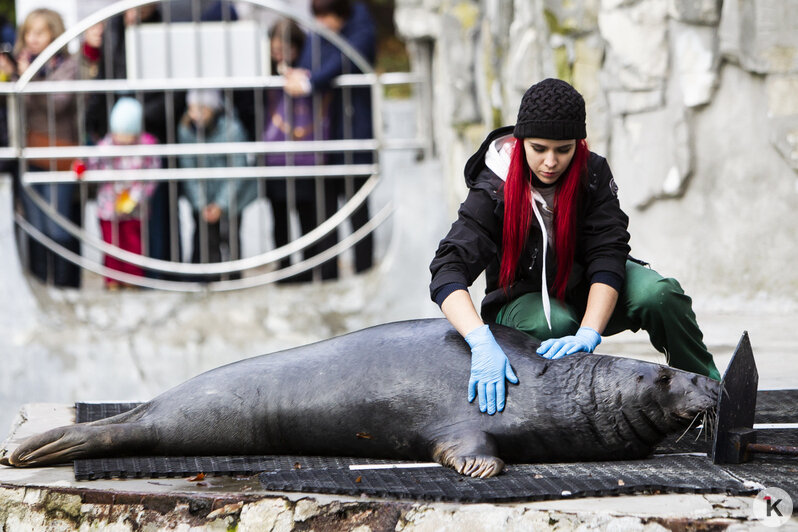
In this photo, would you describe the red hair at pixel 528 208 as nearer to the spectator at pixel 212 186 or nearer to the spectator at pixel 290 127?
the spectator at pixel 290 127

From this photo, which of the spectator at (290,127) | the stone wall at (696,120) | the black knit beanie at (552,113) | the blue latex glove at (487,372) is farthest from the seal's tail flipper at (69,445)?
the spectator at (290,127)

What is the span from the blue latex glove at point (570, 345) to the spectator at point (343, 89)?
15.1 feet

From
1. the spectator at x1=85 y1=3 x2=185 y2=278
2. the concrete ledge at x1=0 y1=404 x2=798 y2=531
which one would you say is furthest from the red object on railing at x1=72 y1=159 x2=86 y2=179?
the concrete ledge at x1=0 y1=404 x2=798 y2=531

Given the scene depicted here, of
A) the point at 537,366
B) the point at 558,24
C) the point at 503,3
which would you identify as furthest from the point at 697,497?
the point at 503,3

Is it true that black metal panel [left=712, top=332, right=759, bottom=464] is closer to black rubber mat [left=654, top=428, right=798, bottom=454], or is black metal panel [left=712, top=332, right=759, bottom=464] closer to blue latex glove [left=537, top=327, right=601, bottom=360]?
black rubber mat [left=654, top=428, right=798, bottom=454]

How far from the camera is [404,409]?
150 inches

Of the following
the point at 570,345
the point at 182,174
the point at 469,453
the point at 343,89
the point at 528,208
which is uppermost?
the point at 343,89

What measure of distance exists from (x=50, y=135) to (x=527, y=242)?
17.0ft

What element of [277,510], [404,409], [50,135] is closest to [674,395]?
[404,409]

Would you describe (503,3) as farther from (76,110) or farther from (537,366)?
(537,366)

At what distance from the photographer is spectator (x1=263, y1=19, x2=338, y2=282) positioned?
821 centimetres

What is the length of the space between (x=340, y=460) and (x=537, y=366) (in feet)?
2.35

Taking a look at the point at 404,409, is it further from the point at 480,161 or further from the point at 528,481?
the point at 480,161

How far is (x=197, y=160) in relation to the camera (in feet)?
27.2
